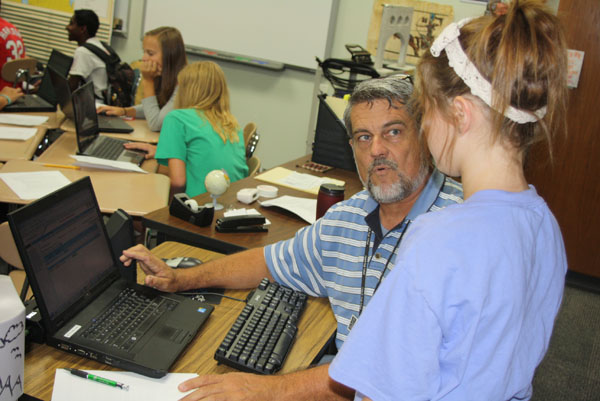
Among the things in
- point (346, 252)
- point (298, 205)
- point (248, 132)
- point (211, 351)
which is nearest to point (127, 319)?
point (211, 351)

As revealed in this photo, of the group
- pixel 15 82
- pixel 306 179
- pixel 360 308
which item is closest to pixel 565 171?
pixel 306 179

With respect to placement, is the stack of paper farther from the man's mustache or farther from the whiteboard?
the whiteboard

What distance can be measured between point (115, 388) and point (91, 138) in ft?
7.77

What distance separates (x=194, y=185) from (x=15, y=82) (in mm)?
1947

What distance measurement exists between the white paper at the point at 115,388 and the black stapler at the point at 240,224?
2.75 feet

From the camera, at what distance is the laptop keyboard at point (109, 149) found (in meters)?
2.97

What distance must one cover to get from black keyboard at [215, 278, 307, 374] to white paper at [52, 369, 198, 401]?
14 cm

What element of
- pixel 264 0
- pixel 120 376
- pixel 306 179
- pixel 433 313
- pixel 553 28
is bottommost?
pixel 120 376

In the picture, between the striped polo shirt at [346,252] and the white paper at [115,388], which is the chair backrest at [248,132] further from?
the white paper at [115,388]

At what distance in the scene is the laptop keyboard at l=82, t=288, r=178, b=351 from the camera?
1184 mm

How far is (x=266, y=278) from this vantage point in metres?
1.59

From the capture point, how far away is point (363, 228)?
60.7 inches

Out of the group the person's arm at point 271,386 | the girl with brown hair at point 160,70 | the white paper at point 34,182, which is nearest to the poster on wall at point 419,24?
the girl with brown hair at point 160,70

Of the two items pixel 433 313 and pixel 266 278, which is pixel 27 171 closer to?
pixel 266 278
